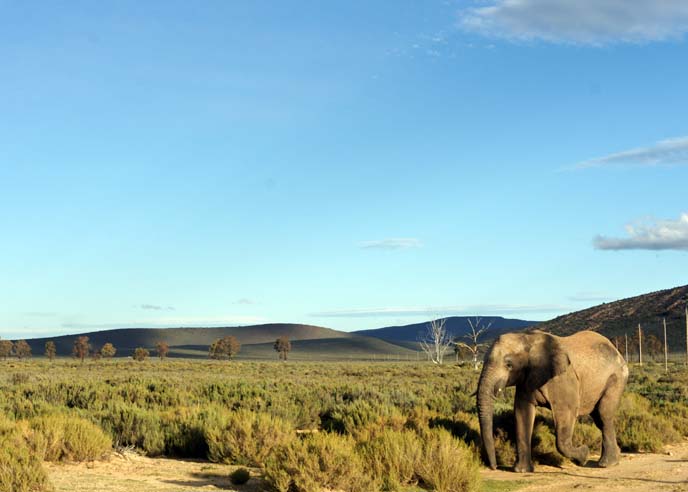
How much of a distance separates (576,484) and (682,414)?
9948 mm

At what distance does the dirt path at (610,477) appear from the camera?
12148 mm

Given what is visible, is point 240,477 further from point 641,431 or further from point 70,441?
point 641,431

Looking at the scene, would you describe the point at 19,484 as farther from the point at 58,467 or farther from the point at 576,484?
the point at 576,484

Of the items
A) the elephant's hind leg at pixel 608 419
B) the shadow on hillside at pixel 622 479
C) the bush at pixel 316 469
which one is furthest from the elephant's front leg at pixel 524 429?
the bush at pixel 316 469

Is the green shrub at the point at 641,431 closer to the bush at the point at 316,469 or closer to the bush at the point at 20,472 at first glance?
the bush at the point at 316,469

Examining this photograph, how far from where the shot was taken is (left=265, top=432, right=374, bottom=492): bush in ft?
34.8

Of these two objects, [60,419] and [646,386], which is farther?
[646,386]

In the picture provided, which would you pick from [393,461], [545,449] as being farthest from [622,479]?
[393,461]

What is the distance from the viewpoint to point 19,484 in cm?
1012

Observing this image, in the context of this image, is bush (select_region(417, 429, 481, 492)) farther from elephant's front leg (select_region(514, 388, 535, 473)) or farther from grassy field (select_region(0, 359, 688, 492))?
elephant's front leg (select_region(514, 388, 535, 473))

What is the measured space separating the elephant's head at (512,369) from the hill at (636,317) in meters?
107

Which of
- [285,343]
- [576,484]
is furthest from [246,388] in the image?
[285,343]

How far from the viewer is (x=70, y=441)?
44.5 ft

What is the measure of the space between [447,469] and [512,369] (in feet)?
8.65
